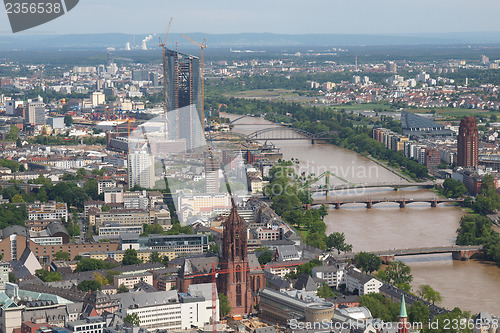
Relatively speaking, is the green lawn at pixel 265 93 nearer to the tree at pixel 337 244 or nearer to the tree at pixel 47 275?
the tree at pixel 337 244

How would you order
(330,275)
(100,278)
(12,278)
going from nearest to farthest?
(12,278) → (100,278) → (330,275)

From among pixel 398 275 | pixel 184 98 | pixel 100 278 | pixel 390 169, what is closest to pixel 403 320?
pixel 398 275

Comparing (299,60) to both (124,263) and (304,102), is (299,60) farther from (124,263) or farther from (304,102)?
(124,263)

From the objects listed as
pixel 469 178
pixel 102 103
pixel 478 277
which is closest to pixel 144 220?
pixel 478 277

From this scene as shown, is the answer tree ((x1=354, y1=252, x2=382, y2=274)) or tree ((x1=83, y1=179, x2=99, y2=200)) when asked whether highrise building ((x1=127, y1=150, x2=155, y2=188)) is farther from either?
tree ((x1=354, y1=252, x2=382, y2=274))

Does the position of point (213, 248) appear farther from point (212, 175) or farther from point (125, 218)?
point (212, 175)
